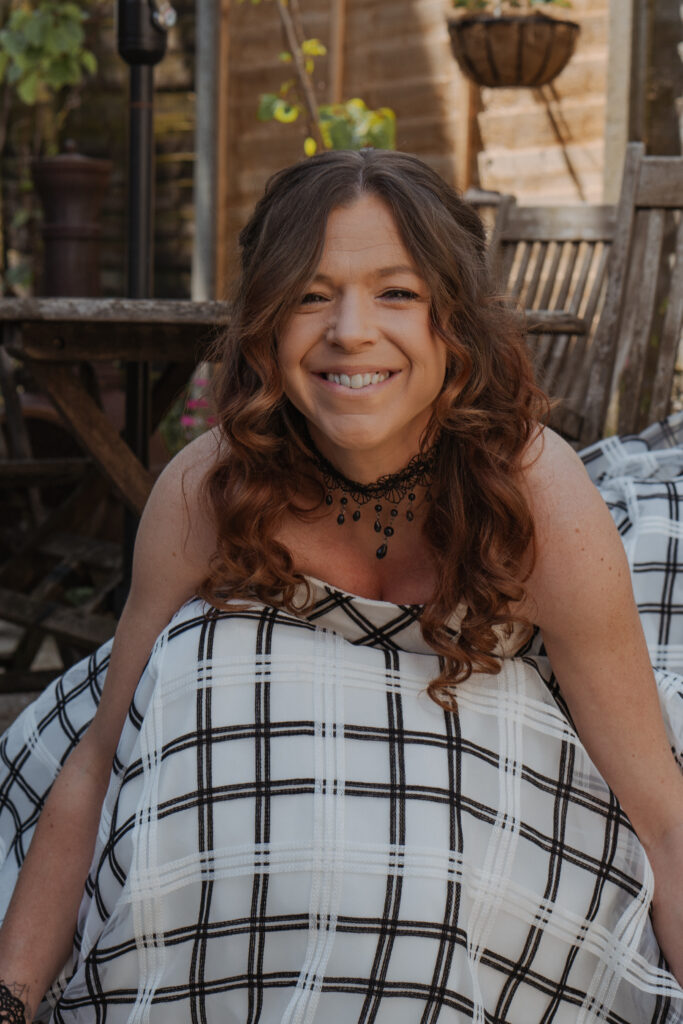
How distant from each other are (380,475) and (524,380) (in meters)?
0.20

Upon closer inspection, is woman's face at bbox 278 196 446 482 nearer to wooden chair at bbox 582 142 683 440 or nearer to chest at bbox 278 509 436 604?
chest at bbox 278 509 436 604

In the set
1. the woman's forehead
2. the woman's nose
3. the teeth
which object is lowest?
the teeth

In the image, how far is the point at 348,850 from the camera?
125cm

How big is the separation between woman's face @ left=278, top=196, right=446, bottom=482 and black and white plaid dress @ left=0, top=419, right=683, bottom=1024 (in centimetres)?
22

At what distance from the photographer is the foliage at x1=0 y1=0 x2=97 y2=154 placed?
5.46 m

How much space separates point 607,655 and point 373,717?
0.87ft

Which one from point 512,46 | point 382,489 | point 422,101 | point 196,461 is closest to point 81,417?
point 196,461

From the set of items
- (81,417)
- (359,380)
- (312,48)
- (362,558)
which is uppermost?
(312,48)

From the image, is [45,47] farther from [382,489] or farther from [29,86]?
[382,489]

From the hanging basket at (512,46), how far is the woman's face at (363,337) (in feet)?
9.73

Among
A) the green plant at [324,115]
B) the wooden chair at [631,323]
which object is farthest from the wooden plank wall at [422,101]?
the wooden chair at [631,323]

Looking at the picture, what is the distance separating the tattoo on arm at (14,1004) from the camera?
1289 millimetres

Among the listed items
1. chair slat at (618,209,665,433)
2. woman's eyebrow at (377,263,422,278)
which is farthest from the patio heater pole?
woman's eyebrow at (377,263,422,278)

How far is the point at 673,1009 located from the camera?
1312mm
